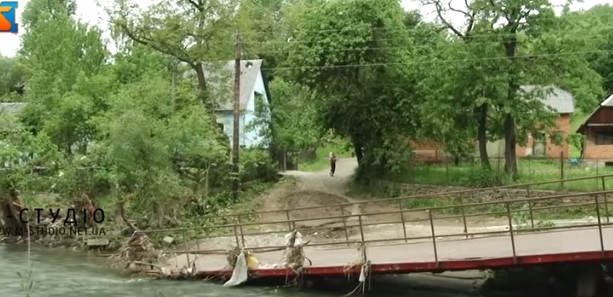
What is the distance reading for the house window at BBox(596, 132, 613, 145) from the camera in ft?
152

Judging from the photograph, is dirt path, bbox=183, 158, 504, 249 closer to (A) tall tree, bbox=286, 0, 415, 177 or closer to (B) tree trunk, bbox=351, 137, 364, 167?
(B) tree trunk, bbox=351, 137, 364, 167

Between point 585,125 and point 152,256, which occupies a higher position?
point 585,125

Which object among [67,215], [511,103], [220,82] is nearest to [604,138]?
[511,103]

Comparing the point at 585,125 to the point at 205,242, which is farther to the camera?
the point at 585,125

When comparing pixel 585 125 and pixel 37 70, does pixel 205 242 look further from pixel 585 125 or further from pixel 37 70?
pixel 585 125

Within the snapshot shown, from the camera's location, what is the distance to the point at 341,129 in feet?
125

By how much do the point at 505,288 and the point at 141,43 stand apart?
26500mm

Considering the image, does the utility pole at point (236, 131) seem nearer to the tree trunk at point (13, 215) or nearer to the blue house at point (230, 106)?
the blue house at point (230, 106)

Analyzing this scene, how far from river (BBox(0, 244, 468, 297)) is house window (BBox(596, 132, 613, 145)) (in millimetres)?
31965

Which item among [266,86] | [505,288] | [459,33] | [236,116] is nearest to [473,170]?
[459,33]

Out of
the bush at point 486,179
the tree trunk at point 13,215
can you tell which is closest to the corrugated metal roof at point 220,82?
the tree trunk at point 13,215

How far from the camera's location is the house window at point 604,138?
46.2 meters

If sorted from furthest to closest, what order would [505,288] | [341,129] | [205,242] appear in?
1. [341,129]
2. [205,242]
3. [505,288]

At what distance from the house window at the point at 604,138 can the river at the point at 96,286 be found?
31965 mm
